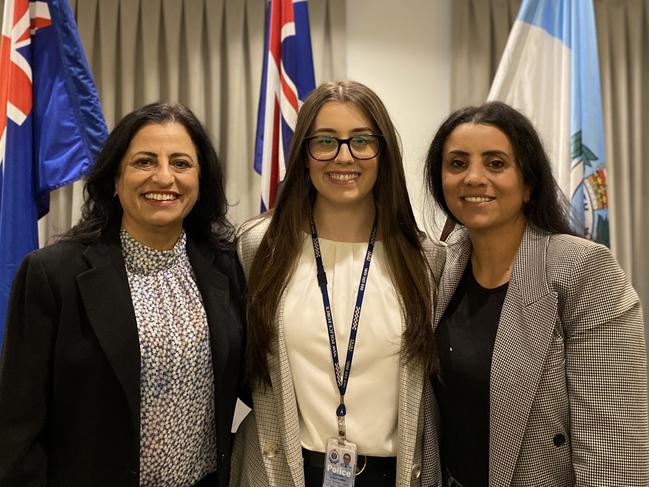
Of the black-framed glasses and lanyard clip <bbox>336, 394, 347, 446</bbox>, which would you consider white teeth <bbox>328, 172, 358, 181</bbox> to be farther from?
lanyard clip <bbox>336, 394, 347, 446</bbox>

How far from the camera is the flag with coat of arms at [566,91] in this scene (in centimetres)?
269

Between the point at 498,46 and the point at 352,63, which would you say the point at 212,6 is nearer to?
the point at 352,63

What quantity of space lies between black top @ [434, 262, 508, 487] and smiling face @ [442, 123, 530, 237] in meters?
0.19

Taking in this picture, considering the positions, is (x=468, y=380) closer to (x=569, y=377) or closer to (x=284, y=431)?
(x=569, y=377)

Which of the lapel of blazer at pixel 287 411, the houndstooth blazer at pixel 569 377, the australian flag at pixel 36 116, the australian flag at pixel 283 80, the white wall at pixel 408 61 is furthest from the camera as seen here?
the white wall at pixel 408 61

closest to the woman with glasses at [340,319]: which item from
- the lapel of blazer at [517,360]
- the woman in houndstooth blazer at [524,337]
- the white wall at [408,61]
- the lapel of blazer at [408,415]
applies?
the lapel of blazer at [408,415]

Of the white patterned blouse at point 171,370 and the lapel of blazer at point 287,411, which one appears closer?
the white patterned blouse at point 171,370

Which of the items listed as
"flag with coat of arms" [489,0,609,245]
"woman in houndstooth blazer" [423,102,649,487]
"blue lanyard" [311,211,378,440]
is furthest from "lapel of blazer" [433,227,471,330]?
"flag with coat of arms" [489,0,609,245]

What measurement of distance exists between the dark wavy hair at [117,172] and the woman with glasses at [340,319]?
0.20m

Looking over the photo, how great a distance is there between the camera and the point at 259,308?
1646 millimetres

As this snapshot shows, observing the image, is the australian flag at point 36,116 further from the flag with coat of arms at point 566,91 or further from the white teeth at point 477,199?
the flag with coat of arms at point 566,91

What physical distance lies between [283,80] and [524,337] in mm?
1750

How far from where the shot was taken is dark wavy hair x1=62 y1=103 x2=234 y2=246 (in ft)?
5.12

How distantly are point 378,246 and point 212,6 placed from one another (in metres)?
2.11
